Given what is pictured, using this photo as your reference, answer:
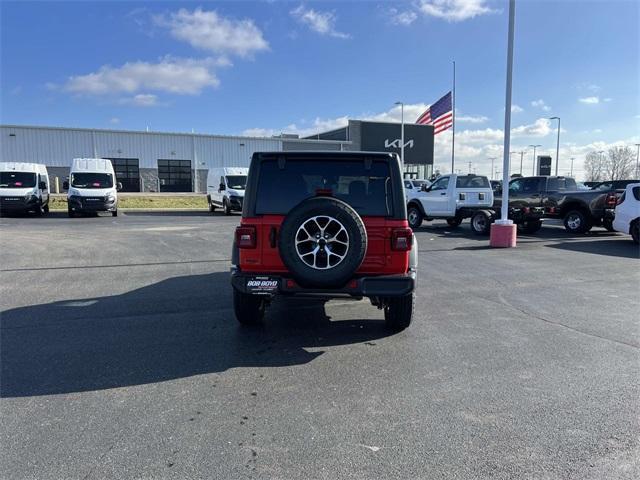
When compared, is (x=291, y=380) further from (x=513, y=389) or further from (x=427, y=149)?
(x=427, y=149)

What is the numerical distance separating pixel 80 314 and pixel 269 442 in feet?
13.2

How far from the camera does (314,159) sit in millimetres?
5016

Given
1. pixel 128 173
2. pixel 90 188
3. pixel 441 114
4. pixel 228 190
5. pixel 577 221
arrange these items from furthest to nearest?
pixel 128 173, pixel 441 114, pixel 228 190, pixel 90 188, pixel 577 221

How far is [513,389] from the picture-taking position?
3.79 metres

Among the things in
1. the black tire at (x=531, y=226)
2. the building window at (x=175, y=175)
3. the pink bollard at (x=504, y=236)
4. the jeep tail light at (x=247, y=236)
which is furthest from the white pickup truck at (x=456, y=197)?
the building window at (x=175, y=175)

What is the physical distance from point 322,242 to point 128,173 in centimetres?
4530

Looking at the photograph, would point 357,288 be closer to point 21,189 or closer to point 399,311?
point 399,311

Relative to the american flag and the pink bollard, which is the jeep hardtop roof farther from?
the american flag

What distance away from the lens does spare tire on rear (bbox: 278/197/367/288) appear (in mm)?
4402

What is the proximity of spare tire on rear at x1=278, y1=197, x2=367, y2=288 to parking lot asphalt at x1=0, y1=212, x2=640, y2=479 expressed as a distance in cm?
80

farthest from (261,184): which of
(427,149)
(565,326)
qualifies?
(427,149)

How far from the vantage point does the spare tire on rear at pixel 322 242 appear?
440cm

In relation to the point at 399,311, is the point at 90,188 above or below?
above

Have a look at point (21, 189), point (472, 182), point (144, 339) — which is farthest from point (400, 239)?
point (21, 189)
